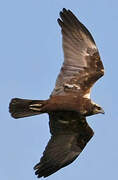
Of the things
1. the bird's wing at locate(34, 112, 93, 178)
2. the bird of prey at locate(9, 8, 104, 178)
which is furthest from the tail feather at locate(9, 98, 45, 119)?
the bird's wing at locate(34, 112, 93, 178)

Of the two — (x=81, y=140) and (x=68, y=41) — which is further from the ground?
(x=68, y=41)

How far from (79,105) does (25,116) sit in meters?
1.23

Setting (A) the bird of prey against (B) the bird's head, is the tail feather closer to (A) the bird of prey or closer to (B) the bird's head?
(A) the bird of prey

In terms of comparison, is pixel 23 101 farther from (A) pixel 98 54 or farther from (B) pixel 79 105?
(A) pixel 98 54

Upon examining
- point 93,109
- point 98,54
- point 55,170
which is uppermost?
point 98,54

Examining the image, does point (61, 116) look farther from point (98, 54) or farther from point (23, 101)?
point (98, 54)

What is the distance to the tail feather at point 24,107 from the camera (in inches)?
543

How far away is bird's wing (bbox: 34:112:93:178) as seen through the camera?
13.7 metres

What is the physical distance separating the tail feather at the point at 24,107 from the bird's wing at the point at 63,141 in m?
0.41

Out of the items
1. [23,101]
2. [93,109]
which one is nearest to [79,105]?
[93,109]

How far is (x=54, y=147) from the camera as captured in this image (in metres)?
14.1

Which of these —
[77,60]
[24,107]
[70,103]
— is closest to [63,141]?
[70,103]

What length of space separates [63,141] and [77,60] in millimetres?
2049

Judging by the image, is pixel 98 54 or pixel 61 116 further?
pixel 98 54
